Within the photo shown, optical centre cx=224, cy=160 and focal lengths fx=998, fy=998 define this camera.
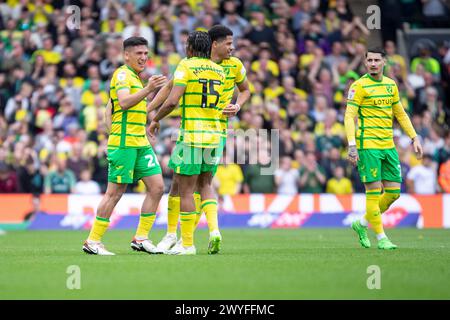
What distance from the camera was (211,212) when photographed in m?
12.1

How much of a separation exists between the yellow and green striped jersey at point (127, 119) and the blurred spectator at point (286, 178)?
1073 centimetres

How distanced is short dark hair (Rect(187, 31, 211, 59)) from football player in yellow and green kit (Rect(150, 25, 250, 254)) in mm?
445

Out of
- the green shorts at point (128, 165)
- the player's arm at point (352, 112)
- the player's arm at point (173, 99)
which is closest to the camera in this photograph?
the player's arm at point (173, 99)

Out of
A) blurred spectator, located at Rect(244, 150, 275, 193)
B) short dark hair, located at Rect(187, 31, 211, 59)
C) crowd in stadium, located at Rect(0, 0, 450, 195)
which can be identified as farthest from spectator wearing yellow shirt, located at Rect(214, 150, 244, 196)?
short dark hair, located at Rect(187, 31, 211, 59)

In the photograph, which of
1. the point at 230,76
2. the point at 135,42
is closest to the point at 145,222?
the point at 135,42

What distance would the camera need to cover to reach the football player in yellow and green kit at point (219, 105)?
12025 millimetres

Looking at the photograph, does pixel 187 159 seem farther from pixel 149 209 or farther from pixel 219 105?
pixel 219 105

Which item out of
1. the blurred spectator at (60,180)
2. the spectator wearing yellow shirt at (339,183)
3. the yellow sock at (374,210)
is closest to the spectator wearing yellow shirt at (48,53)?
the blurred spectator at (60,180)

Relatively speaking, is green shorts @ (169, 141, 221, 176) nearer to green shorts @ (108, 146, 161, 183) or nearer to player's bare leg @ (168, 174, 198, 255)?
player's bare leg @ (168, 174, 198, 255)

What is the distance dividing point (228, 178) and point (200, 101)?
1047 centimetres


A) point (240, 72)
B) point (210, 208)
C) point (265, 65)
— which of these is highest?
point (265, 65)

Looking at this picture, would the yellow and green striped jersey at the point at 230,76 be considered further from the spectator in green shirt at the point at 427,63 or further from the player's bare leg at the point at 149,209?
the spectator in green shirt at the point at 427,63

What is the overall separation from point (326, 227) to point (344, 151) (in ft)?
8.12
